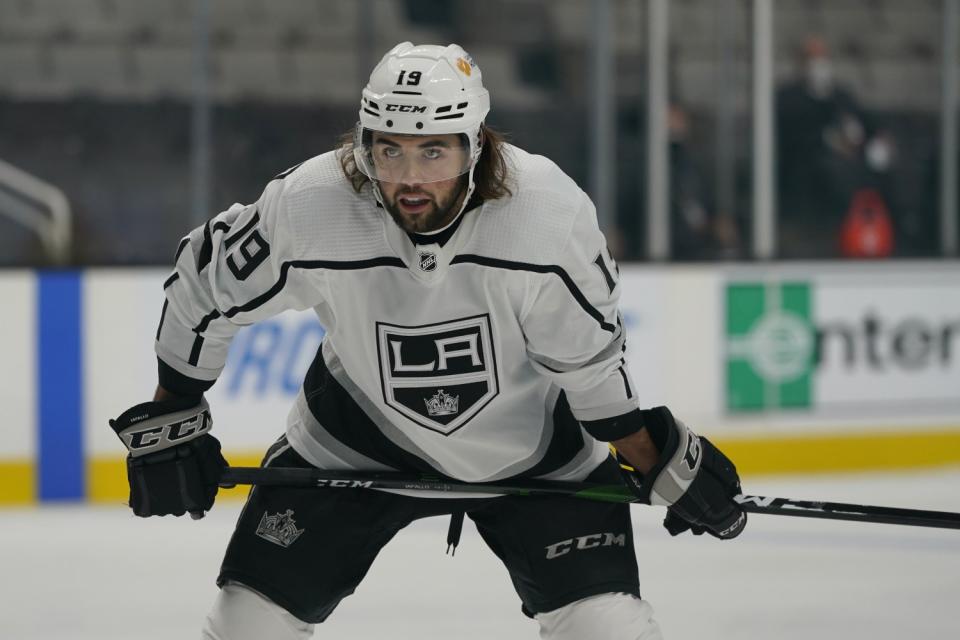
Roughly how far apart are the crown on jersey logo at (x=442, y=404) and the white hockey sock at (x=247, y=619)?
359 millimetres

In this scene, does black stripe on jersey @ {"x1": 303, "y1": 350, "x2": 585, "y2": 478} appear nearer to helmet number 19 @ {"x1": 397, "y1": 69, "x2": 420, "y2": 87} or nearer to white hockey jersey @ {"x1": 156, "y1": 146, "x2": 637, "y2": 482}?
white hockey jersey @ {"x1": 156, "y1": 146, "x2": 637, "y2": 482}

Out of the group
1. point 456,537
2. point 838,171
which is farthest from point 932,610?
point 838,171

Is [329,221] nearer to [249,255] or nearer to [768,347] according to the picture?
[249,255]

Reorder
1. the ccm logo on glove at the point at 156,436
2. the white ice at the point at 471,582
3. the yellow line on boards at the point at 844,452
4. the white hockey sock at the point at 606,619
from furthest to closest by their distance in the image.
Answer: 1. the yellow line on boards at the point at 844,452
2. the white ice at the point at 471,582
3. the ccm logo on glove at the point at 156,436
4. the white hockey sock at the point at 606,619

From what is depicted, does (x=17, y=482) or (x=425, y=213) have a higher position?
(x=425, y=213)

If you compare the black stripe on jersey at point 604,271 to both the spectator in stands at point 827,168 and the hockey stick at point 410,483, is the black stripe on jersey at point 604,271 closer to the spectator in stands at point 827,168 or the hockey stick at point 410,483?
the hockey stick at point 410,483

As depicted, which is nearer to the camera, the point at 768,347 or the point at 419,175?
the point at 419,175

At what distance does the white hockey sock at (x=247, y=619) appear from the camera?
2.04 m

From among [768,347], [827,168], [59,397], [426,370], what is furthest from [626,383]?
[827,168]

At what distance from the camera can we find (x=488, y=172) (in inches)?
79.9

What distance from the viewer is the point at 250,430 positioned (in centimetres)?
466

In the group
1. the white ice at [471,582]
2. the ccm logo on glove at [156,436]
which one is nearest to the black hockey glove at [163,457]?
the ccm logo on glove at [156,436]

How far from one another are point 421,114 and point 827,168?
12.8 ft

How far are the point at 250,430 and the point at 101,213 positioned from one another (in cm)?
95
